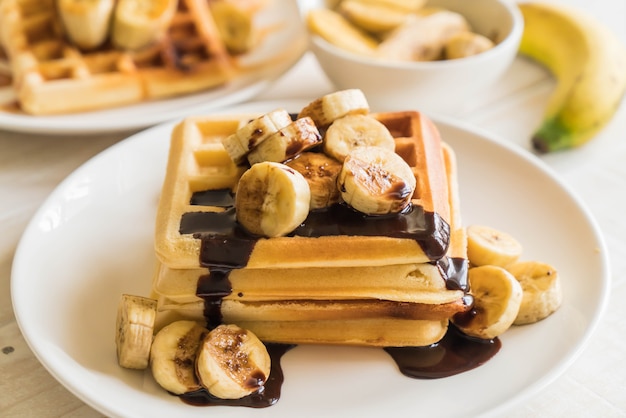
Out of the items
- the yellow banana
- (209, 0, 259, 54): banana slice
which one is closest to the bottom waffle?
the yellow banana

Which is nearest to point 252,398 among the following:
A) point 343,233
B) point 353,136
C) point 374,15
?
point 343,233

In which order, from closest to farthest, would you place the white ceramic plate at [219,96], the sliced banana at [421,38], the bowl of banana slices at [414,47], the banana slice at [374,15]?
1. the white ceramic plate at [219,96]
2. the bowl of banana slices at [414,47]
3. the sliced banana at [421,38]
4. the banana slice at [374,15]

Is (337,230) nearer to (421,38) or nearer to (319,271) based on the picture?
(319,271)

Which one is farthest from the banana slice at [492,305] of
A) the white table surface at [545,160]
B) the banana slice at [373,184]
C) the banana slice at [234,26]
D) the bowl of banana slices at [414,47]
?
the banana slice at [234,26]

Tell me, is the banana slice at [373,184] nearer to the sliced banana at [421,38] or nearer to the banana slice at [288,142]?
the banana slice at [288,142]

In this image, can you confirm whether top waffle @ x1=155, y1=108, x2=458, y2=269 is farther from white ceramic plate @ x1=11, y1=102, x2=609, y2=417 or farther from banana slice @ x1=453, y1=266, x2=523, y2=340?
white ceramic plate @ x1=11, y1=102, x2=609, y2=417
